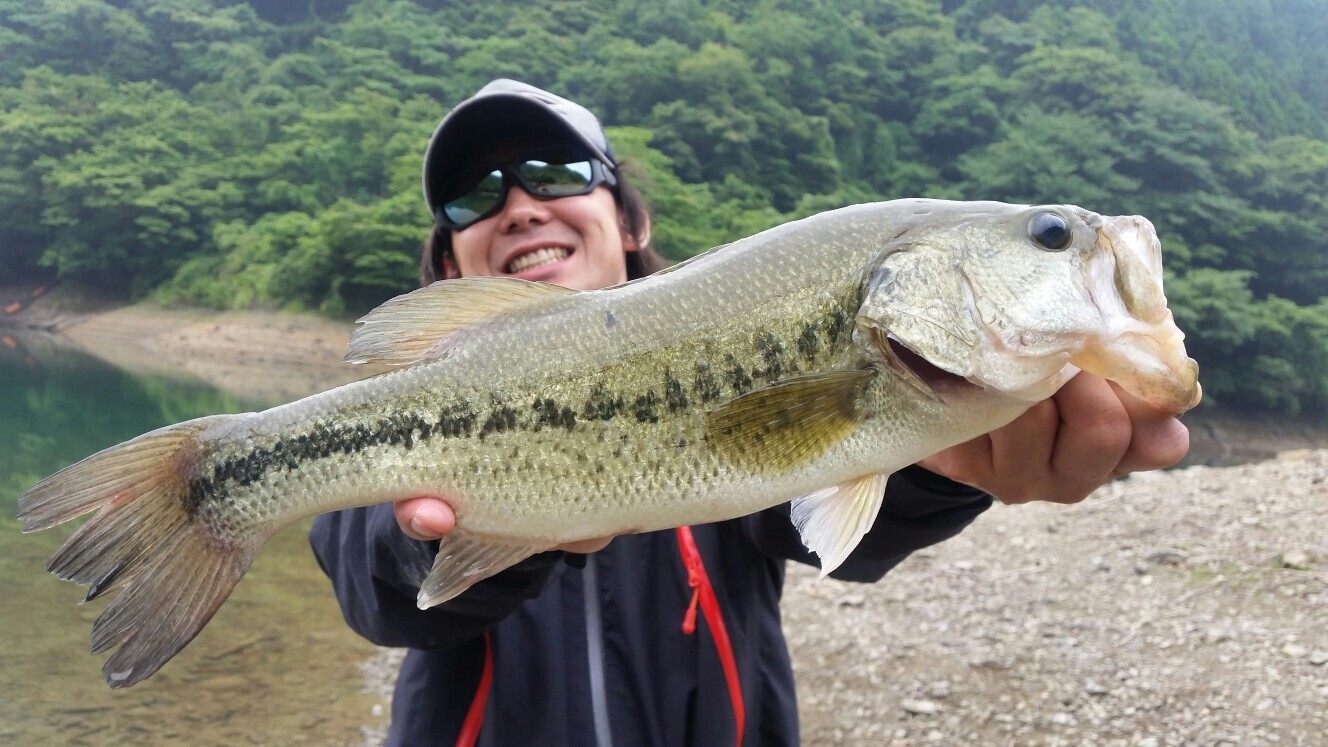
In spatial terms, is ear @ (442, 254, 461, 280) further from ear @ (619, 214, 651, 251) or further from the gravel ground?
the gravel ground

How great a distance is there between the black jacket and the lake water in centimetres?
432

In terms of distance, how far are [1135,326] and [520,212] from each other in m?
2.27

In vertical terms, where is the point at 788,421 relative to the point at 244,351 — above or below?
above

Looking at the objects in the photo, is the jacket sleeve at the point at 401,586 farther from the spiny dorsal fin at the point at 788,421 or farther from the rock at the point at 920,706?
the rock at the point at 920,706

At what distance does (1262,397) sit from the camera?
80.5 ft

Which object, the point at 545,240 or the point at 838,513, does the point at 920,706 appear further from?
the point at 838,513

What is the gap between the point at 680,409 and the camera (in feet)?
5.64

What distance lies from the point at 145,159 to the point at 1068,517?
4548 cm

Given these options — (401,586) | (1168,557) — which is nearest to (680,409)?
(401,586)

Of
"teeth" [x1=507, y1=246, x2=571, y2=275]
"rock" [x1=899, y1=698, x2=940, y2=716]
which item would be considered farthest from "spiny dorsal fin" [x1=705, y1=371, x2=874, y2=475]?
"rock" [x1=899, y1=698, x2=940, y2=716]

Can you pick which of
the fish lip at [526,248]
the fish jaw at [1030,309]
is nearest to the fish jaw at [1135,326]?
the fish jaw at [1030,309]

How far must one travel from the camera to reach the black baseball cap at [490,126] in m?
3.29

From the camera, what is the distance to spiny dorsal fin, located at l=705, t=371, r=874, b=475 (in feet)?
5.47

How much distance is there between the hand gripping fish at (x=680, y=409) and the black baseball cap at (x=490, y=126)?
1.74 m
